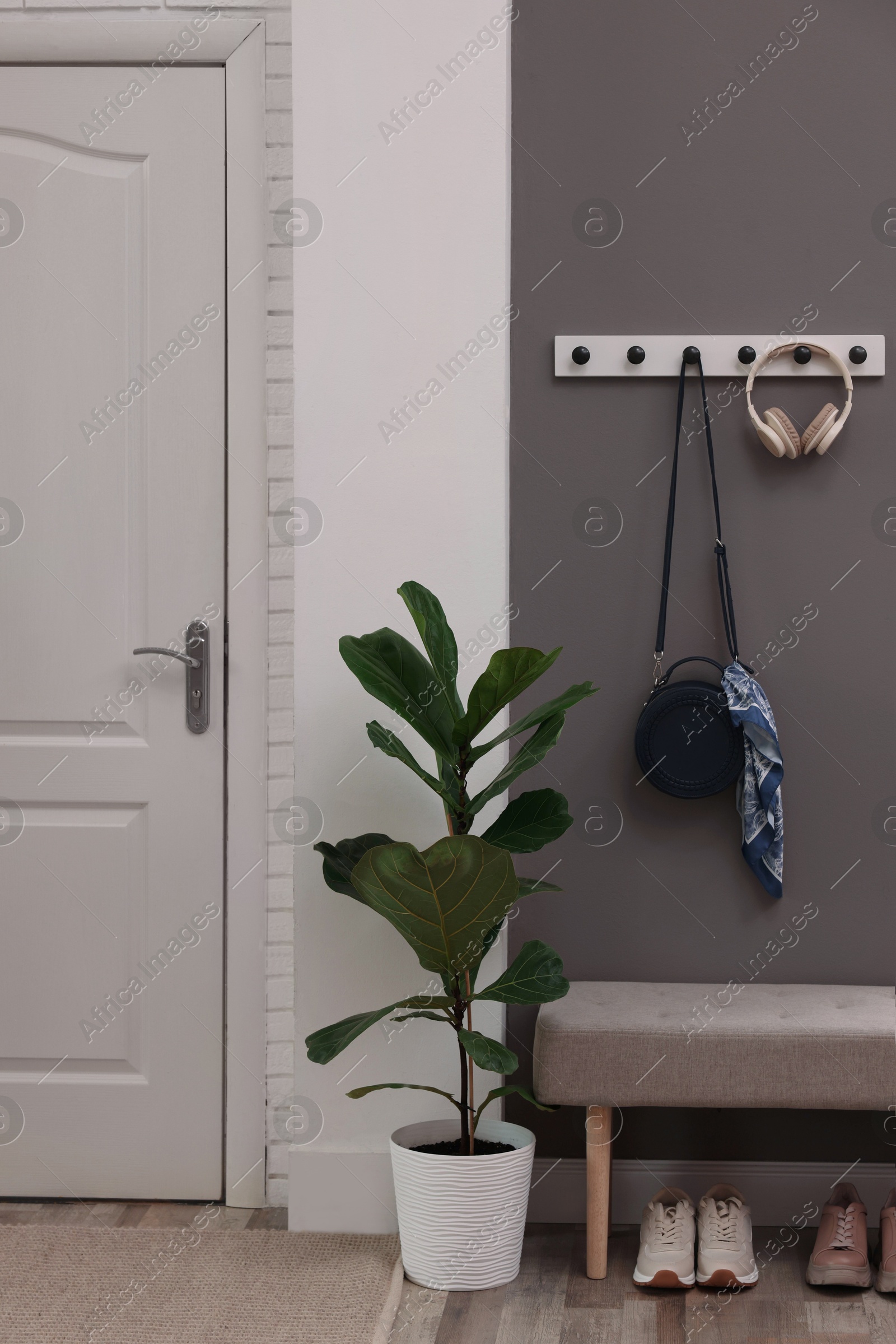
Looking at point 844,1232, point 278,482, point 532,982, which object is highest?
point 278,482

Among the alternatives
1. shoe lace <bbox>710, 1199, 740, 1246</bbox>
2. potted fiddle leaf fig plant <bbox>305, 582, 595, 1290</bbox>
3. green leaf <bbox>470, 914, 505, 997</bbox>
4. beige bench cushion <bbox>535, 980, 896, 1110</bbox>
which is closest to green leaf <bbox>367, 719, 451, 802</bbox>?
A: potted fiddle leaf fig plant <bbox>305, 582, 595, 1290</bbox>

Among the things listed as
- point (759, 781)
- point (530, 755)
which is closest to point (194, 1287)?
point (530, 755)

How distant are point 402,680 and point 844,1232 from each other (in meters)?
1.24

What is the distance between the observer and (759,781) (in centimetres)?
202

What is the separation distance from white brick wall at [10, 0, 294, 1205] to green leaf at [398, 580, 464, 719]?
45 centimetres

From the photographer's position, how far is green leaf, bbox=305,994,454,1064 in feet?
5.72

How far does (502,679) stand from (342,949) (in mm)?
684

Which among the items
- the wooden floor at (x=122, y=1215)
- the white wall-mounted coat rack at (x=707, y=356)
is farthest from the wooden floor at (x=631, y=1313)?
the white wall-mounted coat rack at (x=707, y=356)

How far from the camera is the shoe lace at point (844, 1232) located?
186cm

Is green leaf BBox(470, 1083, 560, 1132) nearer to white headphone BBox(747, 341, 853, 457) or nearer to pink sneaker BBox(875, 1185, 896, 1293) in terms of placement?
pink sneaker BBox(875, 1185, 896, 1293)

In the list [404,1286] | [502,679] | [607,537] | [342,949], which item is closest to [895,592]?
[607,537]

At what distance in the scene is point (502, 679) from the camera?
176cm

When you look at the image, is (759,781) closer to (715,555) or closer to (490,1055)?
(715,555)

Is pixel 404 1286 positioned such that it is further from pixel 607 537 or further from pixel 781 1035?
pixel 607 537
